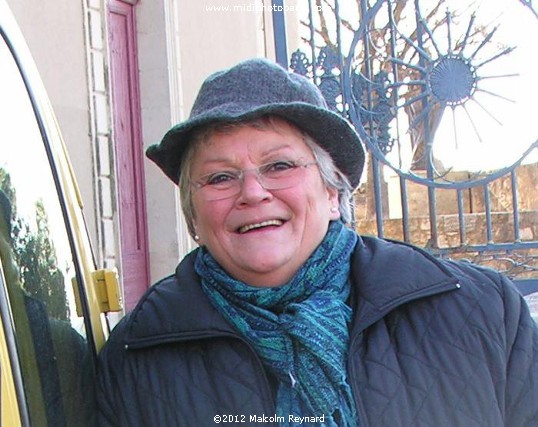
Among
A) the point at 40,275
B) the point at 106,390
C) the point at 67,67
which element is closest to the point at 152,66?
the point at 67,67

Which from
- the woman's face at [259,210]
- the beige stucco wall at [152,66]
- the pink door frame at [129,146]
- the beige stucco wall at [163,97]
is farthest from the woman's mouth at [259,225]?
the beige stucco wall at [163,97]

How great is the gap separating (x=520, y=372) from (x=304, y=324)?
43cm

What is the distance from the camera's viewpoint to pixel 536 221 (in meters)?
7.95

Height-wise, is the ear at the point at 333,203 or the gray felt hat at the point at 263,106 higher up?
the gray felt hat at the point at 263,106

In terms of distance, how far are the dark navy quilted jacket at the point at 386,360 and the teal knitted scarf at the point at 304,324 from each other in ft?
0.11

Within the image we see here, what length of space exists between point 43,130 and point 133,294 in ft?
12.7

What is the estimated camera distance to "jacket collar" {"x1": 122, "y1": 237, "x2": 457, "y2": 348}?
5.64ft

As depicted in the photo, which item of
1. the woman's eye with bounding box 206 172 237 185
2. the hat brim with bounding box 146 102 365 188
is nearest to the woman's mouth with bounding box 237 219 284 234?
the woman's eye with bounding box 206 172 237 185

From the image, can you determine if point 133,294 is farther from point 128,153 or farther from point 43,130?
point 43,130

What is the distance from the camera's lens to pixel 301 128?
183 cm

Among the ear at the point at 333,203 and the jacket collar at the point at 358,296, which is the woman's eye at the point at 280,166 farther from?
the jacket collar at the point at 358,296

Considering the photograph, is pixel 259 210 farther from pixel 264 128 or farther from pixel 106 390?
pixel 106 390

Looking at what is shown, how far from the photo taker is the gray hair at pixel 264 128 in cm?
179

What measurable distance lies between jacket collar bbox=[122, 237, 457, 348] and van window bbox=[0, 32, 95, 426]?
14cm
